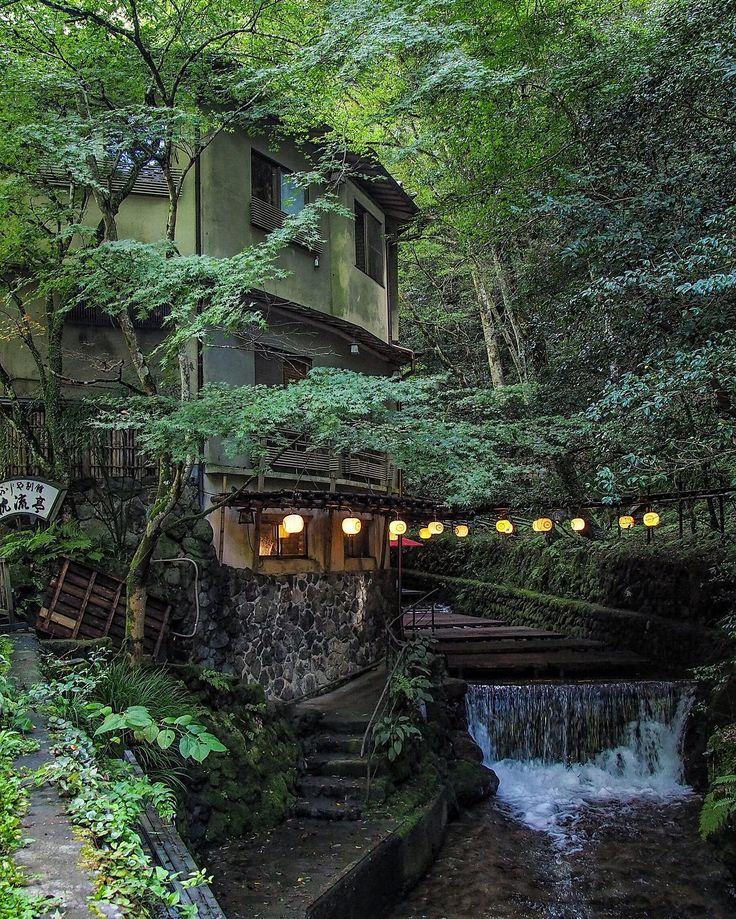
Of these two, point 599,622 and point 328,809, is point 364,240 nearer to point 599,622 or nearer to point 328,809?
point 599,622

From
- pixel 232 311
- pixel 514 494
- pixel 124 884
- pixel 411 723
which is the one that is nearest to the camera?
pixel 124 884

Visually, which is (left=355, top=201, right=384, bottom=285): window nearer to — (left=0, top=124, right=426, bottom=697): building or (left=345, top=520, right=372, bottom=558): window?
(left=0, top=124, right=426, bottom=697): building

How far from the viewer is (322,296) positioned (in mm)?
18234

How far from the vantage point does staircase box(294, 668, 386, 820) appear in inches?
451

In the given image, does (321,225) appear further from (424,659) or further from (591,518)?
(591,518)

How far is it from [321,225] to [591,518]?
1357 cm

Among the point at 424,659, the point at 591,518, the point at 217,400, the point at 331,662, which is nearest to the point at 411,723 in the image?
the point at 424,659

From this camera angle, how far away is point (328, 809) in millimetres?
11352

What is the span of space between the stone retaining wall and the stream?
195 cm

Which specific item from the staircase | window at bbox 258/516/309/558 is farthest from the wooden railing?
the staircase

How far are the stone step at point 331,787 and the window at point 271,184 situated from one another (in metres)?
11.6

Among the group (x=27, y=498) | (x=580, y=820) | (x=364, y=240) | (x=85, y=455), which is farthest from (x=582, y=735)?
(x=364, y=240)

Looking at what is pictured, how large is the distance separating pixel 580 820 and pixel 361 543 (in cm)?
879

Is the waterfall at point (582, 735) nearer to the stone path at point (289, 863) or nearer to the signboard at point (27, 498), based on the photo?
the stone path at point (289, 863)
